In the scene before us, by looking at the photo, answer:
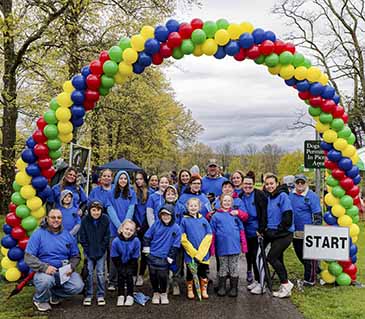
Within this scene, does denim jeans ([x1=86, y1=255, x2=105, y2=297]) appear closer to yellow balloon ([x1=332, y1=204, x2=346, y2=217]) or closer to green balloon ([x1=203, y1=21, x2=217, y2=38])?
green balloon ([x1=203, y1=21, x2=217, y2=38])

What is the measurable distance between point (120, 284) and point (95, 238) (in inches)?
29.2

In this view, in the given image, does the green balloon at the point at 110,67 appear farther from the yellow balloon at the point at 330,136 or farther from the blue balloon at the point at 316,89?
the yellow balloon at the point at 330,136

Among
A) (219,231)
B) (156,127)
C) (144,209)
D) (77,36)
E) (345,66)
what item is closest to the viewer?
(219,231)

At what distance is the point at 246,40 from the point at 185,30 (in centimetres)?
97

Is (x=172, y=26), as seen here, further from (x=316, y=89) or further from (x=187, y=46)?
(x=316, y=89)

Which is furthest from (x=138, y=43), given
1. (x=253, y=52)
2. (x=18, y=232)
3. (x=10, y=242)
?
(x=10, y=242)

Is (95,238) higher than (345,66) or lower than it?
lower

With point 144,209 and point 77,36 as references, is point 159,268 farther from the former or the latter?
point 77,36

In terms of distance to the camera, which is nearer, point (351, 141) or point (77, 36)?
point (351, 141)

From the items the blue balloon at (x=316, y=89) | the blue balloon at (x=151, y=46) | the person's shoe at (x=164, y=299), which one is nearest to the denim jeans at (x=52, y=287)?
the person's shoe at (x=164, y=299)

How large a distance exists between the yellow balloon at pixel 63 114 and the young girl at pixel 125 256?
2032 millimetres

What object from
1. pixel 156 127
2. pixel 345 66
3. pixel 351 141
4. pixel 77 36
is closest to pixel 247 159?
pixel 345 66

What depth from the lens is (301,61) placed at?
711 cm

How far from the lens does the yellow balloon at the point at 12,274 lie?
6953 millimetres
